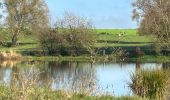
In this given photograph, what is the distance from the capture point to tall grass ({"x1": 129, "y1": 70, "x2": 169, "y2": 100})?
18.5m

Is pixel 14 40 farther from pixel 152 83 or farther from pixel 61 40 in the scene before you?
pixel 152 83

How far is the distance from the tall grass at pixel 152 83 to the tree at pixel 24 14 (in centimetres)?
7043

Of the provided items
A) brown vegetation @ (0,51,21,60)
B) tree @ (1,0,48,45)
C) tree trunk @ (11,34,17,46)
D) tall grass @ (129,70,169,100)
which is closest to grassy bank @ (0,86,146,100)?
tall grass @ (129,70,169,100)

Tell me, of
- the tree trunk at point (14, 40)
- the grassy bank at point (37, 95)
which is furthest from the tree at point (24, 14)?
the grassy bank at point (37, 95)

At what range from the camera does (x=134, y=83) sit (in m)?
19.3

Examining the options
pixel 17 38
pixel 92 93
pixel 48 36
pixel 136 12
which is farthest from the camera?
pixel 17 38

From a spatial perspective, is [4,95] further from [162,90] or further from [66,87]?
[162,90]

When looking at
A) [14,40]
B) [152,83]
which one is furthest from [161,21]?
[14,40]

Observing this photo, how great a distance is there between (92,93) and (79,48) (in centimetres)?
5844

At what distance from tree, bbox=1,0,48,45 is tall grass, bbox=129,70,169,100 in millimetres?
70425

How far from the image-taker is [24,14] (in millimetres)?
90562

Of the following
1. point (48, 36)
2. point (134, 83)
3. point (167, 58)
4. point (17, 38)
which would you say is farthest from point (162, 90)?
point (17, 38)

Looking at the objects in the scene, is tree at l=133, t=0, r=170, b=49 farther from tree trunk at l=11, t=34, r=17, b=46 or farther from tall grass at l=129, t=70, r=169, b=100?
tree trunk at l=11, t=34, r=17, b=46

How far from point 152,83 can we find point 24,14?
241 feet
